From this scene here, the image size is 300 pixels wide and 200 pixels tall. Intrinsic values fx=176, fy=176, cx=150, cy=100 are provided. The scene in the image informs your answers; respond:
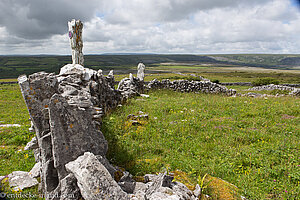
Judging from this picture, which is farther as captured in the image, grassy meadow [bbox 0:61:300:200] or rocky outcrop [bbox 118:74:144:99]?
rocky outcrop [bbox 118:74:144:99]

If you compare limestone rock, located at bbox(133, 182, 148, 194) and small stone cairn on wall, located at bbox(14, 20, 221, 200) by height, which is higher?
small stone cairn on wall, located at bbox(14, 20, 221, 200)

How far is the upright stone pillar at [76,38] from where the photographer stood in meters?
12.6

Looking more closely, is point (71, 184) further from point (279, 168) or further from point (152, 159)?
point (279, 168)

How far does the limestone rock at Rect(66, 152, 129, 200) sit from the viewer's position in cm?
338

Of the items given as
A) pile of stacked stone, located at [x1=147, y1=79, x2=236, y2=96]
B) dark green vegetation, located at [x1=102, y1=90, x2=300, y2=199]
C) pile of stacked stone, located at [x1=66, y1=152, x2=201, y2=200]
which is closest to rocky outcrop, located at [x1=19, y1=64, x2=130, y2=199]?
pile of stacked stone, located at [x1=66, y1=152, x2=201, y2=200]

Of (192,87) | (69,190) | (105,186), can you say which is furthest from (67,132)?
(192,87)

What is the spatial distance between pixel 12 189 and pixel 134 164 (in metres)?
3.75

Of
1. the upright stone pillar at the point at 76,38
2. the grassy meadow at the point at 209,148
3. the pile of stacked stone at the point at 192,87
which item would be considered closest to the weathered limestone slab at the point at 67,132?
the grassy meadow at the point at 209,148

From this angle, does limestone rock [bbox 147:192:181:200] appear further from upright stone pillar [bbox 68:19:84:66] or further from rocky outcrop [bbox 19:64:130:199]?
upright stone pillar [bbox 68:19:84:66]

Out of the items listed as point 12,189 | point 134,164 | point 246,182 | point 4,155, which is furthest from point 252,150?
point 4,155

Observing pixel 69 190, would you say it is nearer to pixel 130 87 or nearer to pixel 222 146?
pixel 222 146

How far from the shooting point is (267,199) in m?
4.83

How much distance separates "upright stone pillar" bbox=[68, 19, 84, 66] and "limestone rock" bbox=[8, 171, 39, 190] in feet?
30.2

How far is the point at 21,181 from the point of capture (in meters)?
5.61
